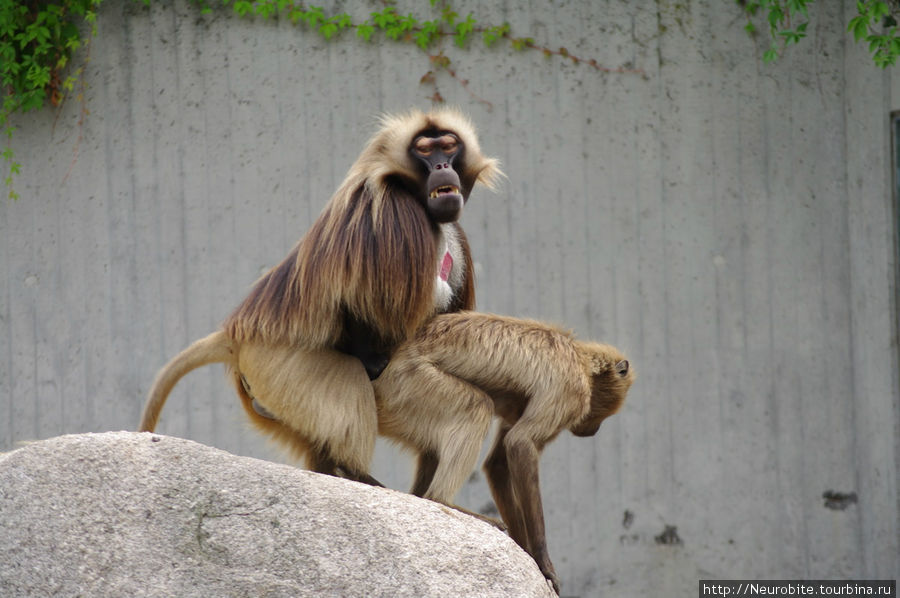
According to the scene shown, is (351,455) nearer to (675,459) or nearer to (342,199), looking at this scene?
(342,199)

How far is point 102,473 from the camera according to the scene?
3.38 meters

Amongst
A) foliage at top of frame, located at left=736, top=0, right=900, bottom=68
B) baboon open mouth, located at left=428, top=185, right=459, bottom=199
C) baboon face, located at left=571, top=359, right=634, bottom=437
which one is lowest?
baboon face, located at left=571, top=359, right=634, bottom=437

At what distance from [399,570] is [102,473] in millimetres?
947

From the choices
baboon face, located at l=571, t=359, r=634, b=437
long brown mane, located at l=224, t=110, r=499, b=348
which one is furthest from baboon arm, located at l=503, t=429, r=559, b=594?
long brown mane, located at l=224, t=110, r=499, b=348

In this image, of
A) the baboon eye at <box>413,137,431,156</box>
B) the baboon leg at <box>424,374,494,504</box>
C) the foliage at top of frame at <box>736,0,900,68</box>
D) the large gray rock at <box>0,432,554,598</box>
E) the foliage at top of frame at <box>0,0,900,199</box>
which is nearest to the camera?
the large gray rock at <box>0,432,554,598</box>

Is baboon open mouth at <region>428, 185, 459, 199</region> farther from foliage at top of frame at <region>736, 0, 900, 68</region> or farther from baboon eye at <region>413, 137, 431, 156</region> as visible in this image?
foliage at top of frame at <region>736, 0, 900, 68</region>

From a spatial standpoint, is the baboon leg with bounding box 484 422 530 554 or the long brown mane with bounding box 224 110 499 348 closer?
the long brown mane with bounding box 224 110 499 348

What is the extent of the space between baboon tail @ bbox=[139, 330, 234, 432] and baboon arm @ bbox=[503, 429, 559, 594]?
1099mm

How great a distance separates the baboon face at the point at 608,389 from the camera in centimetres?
423

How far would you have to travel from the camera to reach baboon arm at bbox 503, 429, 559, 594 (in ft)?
12.5

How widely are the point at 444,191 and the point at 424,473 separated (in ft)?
3.49

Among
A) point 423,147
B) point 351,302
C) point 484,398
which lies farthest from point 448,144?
point 484,398

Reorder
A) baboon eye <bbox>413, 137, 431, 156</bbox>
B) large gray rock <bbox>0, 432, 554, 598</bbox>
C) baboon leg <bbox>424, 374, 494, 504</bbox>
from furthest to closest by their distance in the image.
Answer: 1. baboon eye <bbox>413, 137, 431, 156</bbox>
2. baboon leg <bbox>424, 374, 494, 504</bbox>
3. large gray rock <bbox>0, 432, 554, 598</bbox>

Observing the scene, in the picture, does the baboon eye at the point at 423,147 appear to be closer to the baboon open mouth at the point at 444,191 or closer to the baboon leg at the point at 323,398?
the baboon open mouth at the point at 444,191
